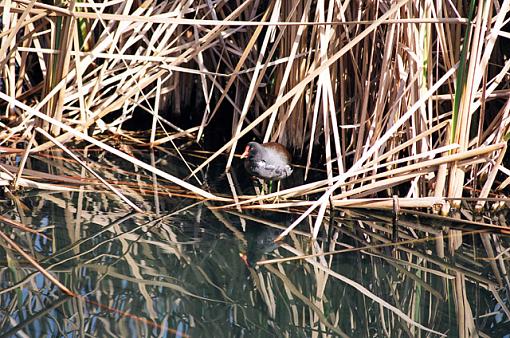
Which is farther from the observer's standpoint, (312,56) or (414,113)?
(312,56)

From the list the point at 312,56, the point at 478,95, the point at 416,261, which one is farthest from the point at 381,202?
the point at 312,56

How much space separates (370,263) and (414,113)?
2.80ft

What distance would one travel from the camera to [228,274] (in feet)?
9.87

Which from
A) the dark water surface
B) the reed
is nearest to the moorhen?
the reed

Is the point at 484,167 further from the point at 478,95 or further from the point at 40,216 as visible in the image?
the point at 40,216

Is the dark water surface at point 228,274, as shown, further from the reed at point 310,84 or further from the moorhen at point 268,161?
the moorhen at point 268,161

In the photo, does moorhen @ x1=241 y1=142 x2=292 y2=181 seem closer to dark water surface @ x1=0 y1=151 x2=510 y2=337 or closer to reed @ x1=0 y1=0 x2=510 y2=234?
reed @ x1=0 y1=0 x2=510 y2=234

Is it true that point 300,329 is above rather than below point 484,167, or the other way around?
below

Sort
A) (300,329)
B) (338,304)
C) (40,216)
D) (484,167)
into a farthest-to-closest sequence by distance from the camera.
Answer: (484,167)
(40,216)
(338,304)
(300,329)

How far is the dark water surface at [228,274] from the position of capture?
103 inches

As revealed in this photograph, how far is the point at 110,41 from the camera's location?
13.9 feet

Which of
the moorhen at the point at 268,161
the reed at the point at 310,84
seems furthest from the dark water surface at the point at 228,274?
the moorhen at the point at 268,161

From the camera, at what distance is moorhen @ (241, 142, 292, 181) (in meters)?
3.82

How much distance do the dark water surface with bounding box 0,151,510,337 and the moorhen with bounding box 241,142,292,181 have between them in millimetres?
309
